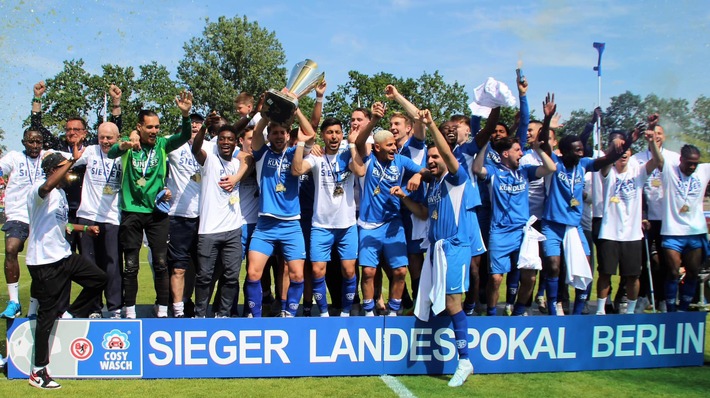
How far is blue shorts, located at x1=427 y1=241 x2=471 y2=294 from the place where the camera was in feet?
19.1

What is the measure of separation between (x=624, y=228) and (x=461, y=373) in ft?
10.3

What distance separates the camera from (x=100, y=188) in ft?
22.2

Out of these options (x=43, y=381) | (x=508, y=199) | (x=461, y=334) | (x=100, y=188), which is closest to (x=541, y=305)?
(x=508, y=199)

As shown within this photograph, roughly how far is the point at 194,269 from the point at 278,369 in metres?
2.15

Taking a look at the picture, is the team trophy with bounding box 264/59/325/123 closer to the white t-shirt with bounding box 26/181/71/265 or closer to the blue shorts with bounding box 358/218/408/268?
the blue shorts with bounding box 358/218/408/268

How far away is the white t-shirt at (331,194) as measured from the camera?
21.7 feet

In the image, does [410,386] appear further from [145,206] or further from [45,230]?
[45,230]

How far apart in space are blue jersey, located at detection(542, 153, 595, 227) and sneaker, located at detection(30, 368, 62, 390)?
18.2ft

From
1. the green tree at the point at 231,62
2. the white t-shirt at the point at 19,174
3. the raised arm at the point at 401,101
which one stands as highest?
the green tree at the point at 231,62

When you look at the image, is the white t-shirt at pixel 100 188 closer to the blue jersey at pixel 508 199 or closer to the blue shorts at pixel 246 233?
the blue shorts at pixel 246 233

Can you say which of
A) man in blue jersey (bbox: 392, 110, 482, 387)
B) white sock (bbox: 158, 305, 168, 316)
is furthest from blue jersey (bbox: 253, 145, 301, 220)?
white sock (bbox: 158, 305, 168, 316)

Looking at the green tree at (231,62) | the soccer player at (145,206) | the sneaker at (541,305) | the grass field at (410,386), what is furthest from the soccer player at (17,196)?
the green tree at (231,62)

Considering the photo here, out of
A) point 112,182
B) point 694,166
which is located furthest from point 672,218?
point 112,182

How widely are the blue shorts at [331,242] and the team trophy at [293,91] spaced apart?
4.27 ft
